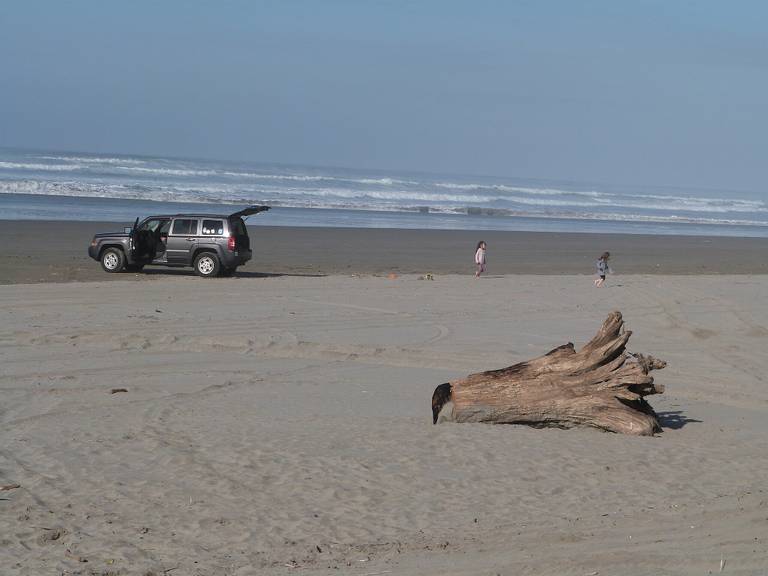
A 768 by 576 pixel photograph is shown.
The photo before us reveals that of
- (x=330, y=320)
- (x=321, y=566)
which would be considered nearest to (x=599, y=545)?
(x=321, y=566)

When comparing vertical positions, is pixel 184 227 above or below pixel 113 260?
above

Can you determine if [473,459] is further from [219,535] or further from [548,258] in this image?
[548,258]

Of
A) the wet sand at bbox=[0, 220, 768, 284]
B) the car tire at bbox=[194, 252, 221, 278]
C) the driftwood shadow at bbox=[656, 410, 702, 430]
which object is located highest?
the driftwood shadow at bbox=[656, 410, 702, 430]

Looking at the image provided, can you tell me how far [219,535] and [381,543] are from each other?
1.03m

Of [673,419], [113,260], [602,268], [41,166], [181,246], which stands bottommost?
[113,260]

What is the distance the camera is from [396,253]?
3306 centimetres

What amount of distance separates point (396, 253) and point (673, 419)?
76.1 ft

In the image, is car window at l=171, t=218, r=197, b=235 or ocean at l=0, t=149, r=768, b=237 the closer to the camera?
car window at l=171, t=218, r=197, b=235

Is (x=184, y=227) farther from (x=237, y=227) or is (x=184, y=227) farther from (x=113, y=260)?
(x=113, y=260)

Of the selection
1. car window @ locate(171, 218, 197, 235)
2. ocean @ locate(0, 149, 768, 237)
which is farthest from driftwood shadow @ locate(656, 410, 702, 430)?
ocean @ locate(0, 149, 768, 237)

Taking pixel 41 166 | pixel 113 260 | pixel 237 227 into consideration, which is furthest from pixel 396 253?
pixel 41 166

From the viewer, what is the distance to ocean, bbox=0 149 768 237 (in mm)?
50594

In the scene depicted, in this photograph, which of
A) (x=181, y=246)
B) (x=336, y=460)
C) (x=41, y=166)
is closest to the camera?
(x=336, y=460)

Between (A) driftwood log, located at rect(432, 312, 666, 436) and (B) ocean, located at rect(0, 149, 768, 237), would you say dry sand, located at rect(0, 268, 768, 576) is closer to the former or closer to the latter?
(A) driftwood log, located at rect(432, 312, 666, 436)
